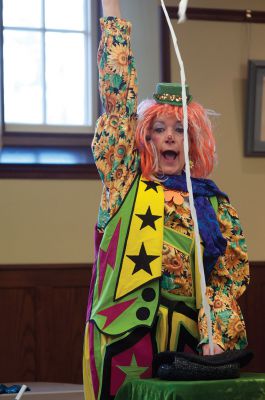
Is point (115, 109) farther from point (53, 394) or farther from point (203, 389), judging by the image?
point (53, 394)

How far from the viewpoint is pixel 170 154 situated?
2391mm

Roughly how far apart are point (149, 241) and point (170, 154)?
0.89 ft

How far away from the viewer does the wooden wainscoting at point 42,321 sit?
4.09 meters

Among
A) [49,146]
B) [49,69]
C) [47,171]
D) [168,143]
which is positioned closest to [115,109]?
[168,143]

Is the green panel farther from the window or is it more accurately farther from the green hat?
the window

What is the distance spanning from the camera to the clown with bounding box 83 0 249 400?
2203 millimetres

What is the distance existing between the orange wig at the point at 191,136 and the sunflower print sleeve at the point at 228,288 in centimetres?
12

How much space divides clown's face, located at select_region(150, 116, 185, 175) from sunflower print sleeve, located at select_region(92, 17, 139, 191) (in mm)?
82

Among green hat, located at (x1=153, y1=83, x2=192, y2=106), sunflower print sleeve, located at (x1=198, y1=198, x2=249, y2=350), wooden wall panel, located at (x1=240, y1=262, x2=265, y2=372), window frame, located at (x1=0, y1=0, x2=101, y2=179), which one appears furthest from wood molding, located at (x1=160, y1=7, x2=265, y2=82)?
sunflower print sleeve, located at (x1=198, y1=198, x2=249, y2=350)

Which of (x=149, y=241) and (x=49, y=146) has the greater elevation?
(x=49, y=146)

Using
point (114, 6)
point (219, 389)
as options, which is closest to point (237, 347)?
point (219, 389)

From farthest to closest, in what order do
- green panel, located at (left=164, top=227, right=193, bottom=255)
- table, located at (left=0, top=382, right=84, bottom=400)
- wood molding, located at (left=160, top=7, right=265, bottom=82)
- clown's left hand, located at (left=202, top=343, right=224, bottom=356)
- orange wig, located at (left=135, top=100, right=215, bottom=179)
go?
wood molding, located at (left=160, top=7, right=265, bottom=82), table, located at (left=0, top=382, right=84, bottom=400), orange wig, located at (left=135, top=100, right=215, bottom=179), green panel, located at (left=164, top=227, right=193, bottom=255), clown's left hand, located at (left=202, top=343, right=224, bottom=356)

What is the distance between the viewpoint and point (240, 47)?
4457 millimetres

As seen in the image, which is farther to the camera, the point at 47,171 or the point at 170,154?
the point at 47,171
